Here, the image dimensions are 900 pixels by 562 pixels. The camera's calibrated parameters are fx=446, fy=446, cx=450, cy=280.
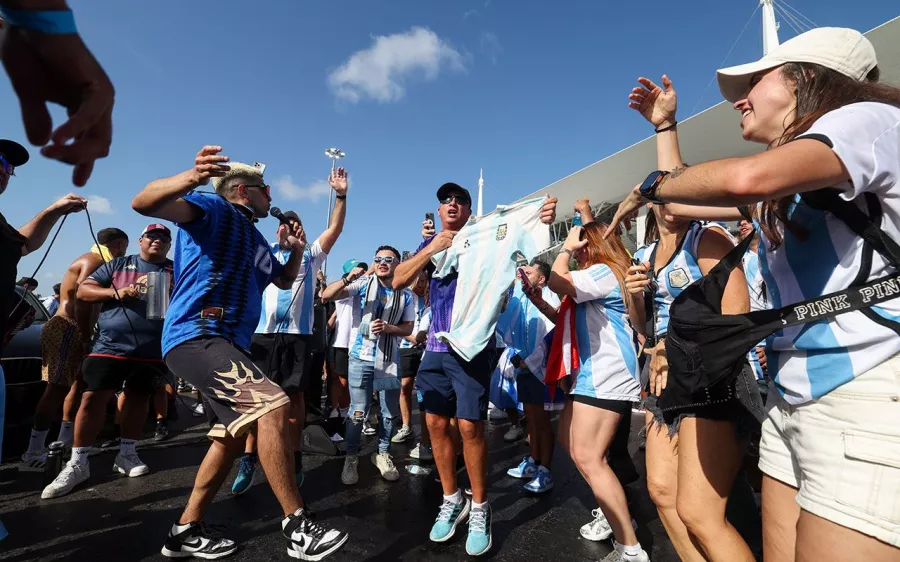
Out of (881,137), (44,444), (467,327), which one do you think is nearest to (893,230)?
(881,137)

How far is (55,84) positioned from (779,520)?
7.04 feet

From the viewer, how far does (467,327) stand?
285cm

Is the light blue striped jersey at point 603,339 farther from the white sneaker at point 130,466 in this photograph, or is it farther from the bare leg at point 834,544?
the white sneaker at point 130,466

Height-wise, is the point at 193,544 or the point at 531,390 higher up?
the point at 531,390

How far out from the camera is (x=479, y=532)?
8.68 ft

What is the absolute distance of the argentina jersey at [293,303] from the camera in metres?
4.11

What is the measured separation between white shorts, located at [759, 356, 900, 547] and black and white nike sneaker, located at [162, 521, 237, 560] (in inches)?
108

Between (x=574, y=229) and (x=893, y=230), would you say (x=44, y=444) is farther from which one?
(x=893, y=230)

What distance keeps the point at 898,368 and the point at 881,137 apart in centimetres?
53

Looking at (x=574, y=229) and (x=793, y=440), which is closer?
(x=793, y=440)

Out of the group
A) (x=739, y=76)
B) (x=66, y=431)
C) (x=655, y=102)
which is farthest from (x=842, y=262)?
(x=66, y=431)

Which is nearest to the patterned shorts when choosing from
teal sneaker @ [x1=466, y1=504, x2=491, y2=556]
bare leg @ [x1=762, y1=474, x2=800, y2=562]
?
teal sneaker @ [x1=466, y1=504, x2=491, y2=556]

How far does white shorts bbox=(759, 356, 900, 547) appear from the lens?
0.98 meters

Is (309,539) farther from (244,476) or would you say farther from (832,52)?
(832,52)
